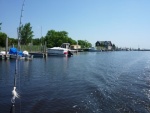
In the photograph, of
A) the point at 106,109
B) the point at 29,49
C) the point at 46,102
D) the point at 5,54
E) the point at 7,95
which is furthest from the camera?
the point at 29,49

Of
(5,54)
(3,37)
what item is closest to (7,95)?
(5,54)

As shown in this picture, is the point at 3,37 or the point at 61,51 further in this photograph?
the point at 3,37

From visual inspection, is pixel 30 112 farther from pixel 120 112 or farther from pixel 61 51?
pixel 61 51

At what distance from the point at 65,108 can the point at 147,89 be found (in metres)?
9.18

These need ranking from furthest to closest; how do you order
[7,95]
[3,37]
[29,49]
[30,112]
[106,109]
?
[3,37] → [29,49] → [7,95] → [106,109] → [30,112]

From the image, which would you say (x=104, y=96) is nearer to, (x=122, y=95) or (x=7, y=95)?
(x=122, y=95)

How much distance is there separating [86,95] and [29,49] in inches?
2372

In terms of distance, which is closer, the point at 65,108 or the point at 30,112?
the point at 30,112

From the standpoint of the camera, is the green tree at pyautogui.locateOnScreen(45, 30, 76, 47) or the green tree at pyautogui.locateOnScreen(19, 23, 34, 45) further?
the green tree at pyautogui.locateOnScreen(45, 30, 76, 47)

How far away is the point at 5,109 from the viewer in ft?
43.5

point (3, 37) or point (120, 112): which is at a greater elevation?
point (3, 37)

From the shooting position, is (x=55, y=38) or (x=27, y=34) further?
(x=55, y=38)

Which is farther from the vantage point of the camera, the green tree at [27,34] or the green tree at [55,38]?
the green tree at [55,38]

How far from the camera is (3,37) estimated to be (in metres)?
93.9
